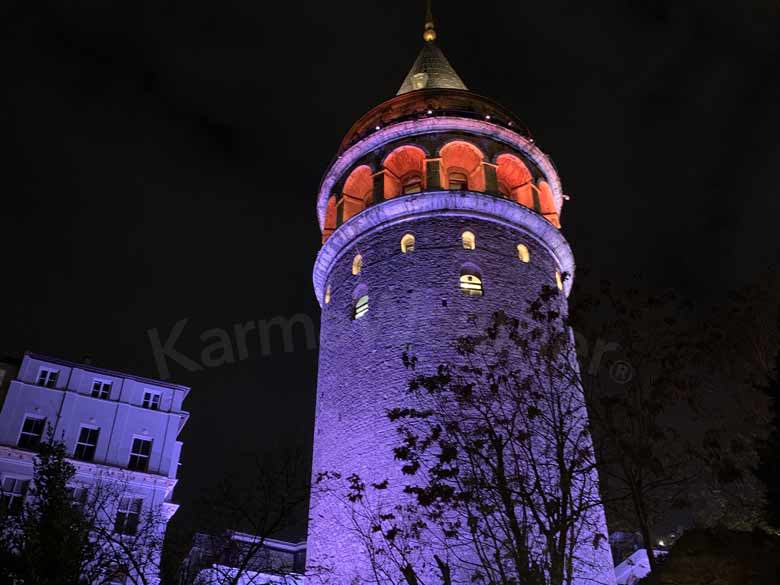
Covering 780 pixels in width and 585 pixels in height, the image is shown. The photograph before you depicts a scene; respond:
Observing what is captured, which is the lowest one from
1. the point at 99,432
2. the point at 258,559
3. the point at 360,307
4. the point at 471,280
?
the point at 258,559

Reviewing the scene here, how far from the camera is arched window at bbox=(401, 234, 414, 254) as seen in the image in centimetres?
2099

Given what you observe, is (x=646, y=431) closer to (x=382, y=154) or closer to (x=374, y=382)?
(x=374, y=382)

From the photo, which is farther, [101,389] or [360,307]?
[101,389]

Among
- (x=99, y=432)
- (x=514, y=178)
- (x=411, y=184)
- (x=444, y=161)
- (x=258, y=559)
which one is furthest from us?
(x=258, y=559)

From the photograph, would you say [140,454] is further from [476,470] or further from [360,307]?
[476,470]

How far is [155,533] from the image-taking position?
80.1 feet

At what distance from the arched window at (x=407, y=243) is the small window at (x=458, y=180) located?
3.28 meters

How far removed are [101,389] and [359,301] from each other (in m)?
12.2

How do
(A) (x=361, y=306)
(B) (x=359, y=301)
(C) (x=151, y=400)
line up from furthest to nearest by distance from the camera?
(C) (x=151, y=400) < (B) (x=359, y=301) < (A) (x=361, y=306)

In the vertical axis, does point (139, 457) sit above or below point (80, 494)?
above

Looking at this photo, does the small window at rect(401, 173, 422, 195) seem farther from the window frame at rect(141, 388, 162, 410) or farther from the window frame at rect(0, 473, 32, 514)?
the window frame at rect(0, 473, 32, 514)

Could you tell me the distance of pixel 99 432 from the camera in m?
26.2

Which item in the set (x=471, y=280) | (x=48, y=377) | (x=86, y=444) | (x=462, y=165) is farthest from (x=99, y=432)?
(x=462, y=165)

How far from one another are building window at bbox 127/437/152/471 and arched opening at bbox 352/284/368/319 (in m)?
11.1
